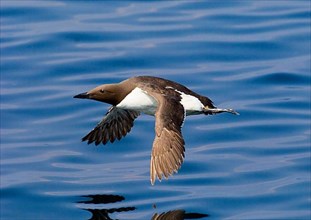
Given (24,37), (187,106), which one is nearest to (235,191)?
(187,106)

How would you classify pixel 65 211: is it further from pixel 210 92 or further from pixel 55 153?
pixel 210 92

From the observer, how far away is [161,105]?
37.1ft

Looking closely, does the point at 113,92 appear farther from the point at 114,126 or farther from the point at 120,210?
the point at 120,210

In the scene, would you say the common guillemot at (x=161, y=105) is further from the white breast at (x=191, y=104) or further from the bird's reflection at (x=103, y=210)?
the bird's reflection at (x=103, y=210)

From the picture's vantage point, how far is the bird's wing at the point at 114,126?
42.5ft

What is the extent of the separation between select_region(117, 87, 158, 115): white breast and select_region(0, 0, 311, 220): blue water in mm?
1903

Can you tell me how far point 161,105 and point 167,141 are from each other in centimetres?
45

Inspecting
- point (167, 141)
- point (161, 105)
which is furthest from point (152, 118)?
point (167, 141)

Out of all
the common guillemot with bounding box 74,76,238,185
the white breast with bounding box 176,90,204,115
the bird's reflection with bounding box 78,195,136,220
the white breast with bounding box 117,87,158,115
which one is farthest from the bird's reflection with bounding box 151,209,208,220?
the white breast with bounding box 117,87,158,115

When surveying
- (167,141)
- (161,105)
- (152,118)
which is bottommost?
(167,141)

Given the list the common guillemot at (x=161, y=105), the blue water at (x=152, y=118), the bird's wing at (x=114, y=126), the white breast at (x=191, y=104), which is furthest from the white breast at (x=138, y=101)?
the blue water at (x=152, y=118)

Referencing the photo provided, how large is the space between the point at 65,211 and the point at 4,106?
342 cm

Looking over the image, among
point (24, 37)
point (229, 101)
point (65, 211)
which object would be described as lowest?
point (65, 211)

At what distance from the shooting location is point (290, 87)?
17.2m
